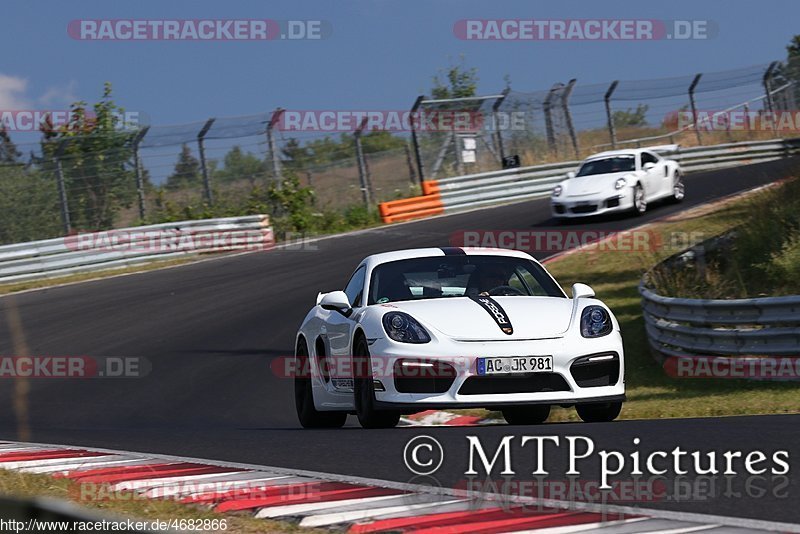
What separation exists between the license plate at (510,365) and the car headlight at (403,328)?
1.33ft

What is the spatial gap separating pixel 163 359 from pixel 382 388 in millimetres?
7374

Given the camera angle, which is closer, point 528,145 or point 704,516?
point 704,516

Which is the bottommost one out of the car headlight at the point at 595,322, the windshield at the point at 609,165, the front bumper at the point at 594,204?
the car headlight at the point at 595,322

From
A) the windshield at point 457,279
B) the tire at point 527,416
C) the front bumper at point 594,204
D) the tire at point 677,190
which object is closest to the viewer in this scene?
the windshield at point 457,279

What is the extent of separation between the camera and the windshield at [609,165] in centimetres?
2397

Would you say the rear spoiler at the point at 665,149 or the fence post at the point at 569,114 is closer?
the rear spoiler at the point at 665,149

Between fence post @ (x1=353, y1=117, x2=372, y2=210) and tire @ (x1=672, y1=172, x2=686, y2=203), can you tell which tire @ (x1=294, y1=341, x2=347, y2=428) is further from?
fence post @ (x1=353, y1=117, x2=372, y2=210)

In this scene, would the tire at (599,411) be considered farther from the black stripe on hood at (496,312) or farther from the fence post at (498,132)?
the fence post at (498,132)

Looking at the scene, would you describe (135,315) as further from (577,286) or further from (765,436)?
(765,436)

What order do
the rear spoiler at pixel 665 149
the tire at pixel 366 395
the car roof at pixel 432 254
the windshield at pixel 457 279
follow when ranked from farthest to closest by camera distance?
the rear spoiler at pixel 665 149
the car roof at pixel 432 254
the windshield at pixel 457 279
the tire at pixel 366 395

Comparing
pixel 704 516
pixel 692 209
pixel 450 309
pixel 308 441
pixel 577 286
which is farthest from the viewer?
pixel 692 209

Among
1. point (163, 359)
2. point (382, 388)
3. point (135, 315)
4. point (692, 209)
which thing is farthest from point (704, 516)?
point (692, 209)

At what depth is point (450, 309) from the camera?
7.68 m

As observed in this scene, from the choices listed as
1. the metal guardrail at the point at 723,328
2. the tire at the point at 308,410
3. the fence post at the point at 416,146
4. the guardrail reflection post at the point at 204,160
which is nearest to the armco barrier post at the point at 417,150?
the fence post at the point at 416,146
